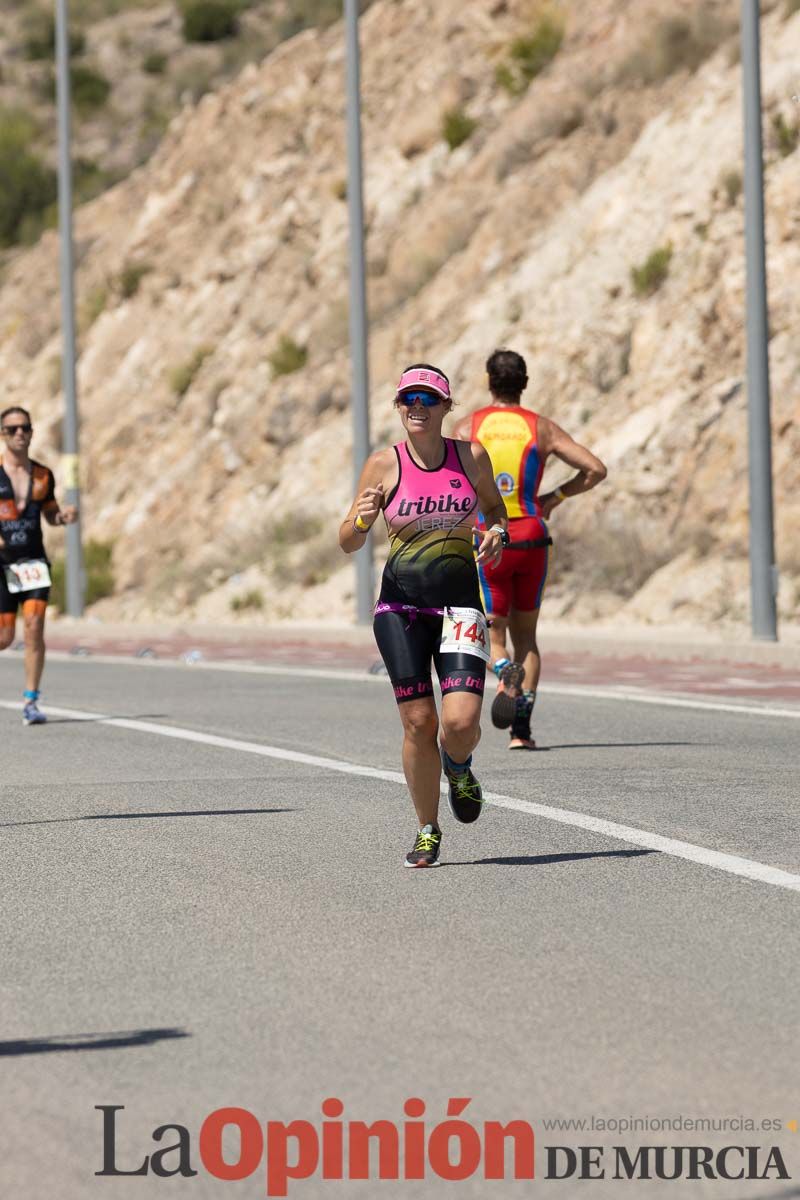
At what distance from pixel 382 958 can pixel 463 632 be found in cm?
207

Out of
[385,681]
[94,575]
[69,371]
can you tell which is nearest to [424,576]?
[385,681]

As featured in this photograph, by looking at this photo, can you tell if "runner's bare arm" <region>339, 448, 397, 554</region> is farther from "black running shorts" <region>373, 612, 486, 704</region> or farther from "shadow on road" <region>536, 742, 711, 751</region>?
"shadow on road" <region>536, 742, 711, 751</region>

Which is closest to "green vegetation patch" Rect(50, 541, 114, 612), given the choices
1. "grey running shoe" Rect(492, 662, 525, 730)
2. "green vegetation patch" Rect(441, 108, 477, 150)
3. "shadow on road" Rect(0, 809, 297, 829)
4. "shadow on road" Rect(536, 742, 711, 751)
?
"green vegetation patch" Rect(441, 108, 477, 150)

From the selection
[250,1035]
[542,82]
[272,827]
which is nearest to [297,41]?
[542,82]

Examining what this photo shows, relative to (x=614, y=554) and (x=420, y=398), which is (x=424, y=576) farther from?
(x=614, y=554)

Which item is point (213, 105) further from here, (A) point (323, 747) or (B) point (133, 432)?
(A) point (323, 747)

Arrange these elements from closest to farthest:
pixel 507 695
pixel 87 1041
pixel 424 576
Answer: pixel 87 1041 < pixel 424 576 < pixel 507 695

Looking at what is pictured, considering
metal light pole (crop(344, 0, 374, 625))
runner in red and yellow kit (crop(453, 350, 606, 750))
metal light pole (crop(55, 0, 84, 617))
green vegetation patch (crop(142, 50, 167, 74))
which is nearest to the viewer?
runner in red and yellow kit (crop(453, 350, 606, 750))

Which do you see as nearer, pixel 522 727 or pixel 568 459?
pixel 568 459

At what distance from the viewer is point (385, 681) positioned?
19547mm

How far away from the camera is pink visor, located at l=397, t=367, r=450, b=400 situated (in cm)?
901

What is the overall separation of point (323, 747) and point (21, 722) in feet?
10.2

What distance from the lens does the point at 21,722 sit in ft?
52.6

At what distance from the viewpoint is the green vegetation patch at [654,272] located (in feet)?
108
